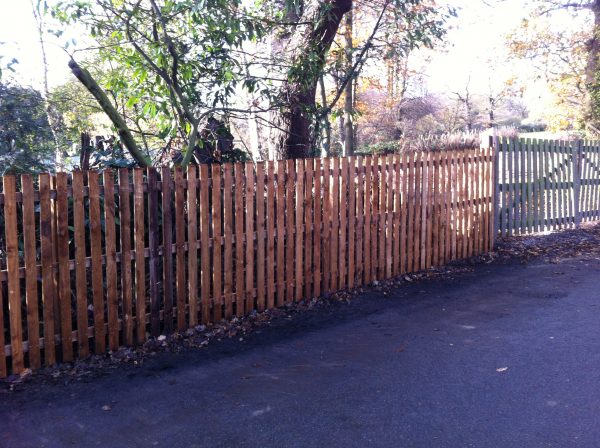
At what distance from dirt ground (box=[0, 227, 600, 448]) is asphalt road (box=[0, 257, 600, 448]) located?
14 mm

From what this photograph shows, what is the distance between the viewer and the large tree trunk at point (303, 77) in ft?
27.1

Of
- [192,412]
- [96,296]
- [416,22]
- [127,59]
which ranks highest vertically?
[416,22]

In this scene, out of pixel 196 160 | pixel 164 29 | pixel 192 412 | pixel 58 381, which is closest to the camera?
pixel 192 412

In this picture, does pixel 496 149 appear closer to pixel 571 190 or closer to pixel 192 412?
pixel 571 190

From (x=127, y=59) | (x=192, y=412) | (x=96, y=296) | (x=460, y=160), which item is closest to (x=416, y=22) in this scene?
(x=460, y=160)

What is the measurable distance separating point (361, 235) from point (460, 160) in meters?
2.50

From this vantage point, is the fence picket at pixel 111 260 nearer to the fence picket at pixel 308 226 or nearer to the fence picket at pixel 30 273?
the fence picket at pixel 30 273

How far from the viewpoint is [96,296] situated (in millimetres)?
5090

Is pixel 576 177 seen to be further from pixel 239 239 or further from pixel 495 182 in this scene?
pixel 239 239

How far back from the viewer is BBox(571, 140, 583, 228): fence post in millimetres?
11906

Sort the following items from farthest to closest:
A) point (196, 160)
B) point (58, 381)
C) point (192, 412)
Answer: point (196, 160), point (58, 381), point (192, 412)

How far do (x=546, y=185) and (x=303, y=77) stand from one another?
5.69 m

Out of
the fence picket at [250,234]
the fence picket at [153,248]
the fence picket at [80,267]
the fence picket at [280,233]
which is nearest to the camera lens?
the fence picket at [80,267]

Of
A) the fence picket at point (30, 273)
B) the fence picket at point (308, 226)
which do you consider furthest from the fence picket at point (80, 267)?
the fence picket at point (308, 226)
